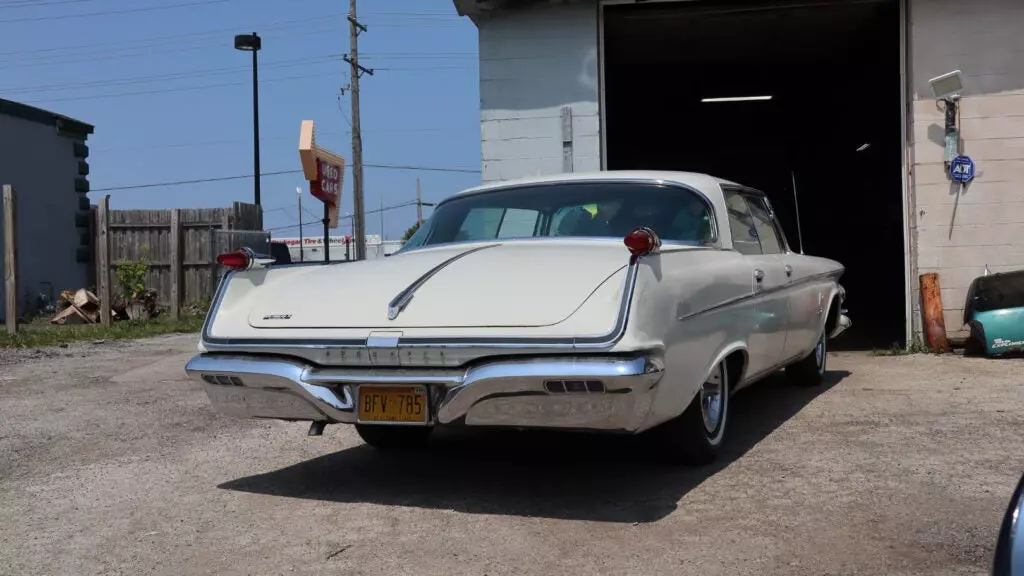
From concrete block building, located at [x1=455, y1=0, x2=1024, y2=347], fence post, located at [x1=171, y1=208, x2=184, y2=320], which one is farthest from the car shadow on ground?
fence post, located at [x1=171, y1=208, x2=184, y2=320]

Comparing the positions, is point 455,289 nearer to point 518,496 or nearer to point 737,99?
point 518,496

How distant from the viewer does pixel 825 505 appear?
12.8 feet

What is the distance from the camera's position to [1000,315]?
8180 millimetres

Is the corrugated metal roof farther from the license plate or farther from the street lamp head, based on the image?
the license plate

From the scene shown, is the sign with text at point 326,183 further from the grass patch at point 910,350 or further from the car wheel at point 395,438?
the car wheel at point 395,438

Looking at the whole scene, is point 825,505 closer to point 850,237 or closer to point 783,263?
point 783,263

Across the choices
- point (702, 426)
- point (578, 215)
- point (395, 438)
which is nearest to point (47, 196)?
point (395, 438)

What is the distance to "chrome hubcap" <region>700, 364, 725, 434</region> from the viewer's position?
454 centimetres

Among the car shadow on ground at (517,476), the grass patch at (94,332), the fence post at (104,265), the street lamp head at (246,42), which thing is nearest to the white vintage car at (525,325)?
the car shadow on ground at (517,476)

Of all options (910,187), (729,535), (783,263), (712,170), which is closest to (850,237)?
(712,170)

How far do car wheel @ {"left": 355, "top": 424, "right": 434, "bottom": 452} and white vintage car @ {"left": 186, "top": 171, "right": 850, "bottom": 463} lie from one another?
12 millimetres

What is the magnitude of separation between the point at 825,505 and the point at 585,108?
20.9 feet

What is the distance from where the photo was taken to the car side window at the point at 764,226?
5723 mm

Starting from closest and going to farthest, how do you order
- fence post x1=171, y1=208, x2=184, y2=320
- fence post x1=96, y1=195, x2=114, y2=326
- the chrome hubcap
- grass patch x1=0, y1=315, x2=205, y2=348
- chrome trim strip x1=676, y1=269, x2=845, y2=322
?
chrome trim strip x1=676, y1=269, x2=845, y2=322 → the chrome hubcap → grass patch x1=0, y1=315, x2=205, y2=348 → fence post x1=96, y1=195, x2=114, y2=326 → fence post x1=171, y1=208, x2=184, y2=320
